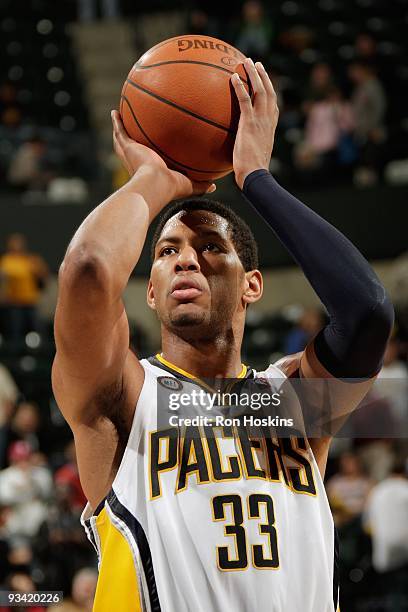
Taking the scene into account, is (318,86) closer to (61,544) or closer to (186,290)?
(61,544)

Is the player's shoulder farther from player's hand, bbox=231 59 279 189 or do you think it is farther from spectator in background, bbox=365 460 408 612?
spectator in background, bbox=365 460 408 612

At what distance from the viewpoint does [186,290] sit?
113 inches

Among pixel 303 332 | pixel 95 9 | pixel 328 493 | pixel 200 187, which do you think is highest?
pixel 95 9

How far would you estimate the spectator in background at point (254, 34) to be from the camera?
12.8 metres

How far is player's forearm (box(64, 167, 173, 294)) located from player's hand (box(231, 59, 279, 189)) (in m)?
0.24

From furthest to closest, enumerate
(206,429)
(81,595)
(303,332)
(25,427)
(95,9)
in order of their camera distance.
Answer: (95,9) < (303,332) < (25,427) < (81,595) < (206,429)

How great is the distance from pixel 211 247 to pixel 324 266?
41 cm

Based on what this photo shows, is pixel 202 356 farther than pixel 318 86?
No

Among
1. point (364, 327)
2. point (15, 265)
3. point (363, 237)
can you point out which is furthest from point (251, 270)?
point (363, 237)

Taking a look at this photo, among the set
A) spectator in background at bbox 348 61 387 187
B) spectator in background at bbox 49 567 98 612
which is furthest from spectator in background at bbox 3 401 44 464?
spectator in background at bbox 348 61 387 187

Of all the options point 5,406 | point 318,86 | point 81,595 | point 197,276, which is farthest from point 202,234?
point 318,86

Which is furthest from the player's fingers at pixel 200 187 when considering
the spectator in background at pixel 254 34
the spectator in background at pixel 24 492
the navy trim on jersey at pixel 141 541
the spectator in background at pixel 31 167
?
the spectator in background at pixel 254 34

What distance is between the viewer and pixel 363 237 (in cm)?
1222

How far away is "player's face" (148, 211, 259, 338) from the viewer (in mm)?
2881
